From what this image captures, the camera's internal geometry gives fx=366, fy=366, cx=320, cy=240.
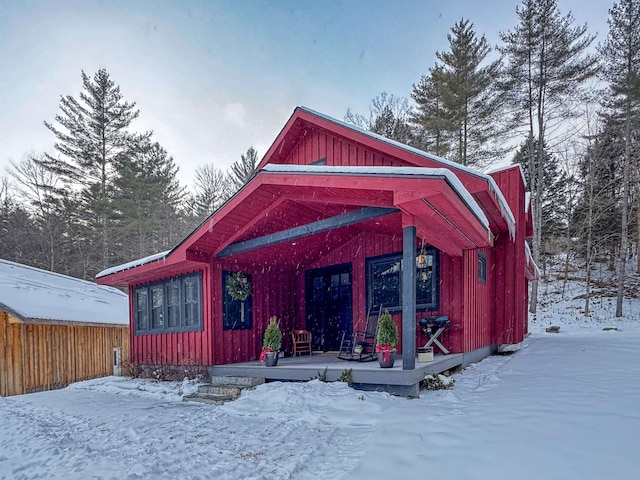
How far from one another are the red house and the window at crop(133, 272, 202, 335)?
32mm

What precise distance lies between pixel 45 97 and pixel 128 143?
3.87 meters

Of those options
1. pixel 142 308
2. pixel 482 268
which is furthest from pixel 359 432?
pixel 142 308

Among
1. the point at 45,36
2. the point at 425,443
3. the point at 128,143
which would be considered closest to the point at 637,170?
the point at 425,443

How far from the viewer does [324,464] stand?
2820mm

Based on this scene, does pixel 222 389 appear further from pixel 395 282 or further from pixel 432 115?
pixel 432 115

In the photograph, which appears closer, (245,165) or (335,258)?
(335,258)

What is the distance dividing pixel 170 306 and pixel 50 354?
5753 mm

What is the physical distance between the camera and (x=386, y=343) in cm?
489

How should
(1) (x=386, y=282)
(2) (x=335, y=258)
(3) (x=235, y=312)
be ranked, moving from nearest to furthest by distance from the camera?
(1) (x=386, y=282) → (3) (x=235, y=312) → (2) (x=335, y=258)

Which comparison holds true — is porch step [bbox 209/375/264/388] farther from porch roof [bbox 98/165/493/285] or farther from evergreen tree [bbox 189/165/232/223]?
evergreen tree [bbox 189/165/232/223]

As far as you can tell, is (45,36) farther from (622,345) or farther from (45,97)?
(622,345)

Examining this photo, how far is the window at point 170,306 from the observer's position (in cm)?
693

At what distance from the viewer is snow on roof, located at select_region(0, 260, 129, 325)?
948cm

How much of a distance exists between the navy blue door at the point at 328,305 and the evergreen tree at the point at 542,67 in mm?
10961
